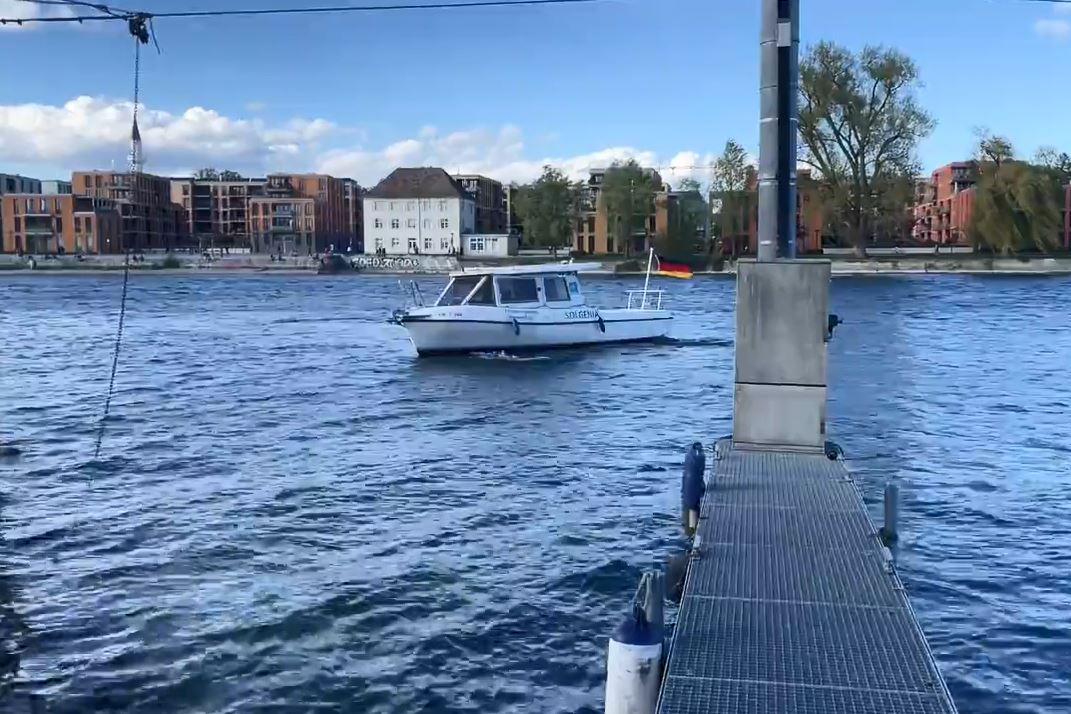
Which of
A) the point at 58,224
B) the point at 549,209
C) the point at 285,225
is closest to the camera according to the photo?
the point at 549,209

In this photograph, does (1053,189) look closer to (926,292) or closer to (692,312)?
(926,292)

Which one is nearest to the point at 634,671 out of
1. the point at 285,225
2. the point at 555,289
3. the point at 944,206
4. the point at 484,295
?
the point at 484,295

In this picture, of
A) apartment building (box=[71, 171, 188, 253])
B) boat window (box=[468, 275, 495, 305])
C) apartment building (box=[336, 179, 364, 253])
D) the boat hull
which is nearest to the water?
the boat hull

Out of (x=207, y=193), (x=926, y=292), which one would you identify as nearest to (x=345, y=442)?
(x=926, y=292)

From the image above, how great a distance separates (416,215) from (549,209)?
58.3 ft

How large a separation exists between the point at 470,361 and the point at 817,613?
24.3 metres

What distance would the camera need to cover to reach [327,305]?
64.0m

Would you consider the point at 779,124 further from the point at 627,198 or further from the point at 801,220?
the point at 627,198

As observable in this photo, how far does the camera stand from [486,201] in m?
154

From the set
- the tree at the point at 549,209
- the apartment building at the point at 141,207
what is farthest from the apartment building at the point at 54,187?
the tree at the point at 549,209

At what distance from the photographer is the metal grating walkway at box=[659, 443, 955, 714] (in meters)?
5.99

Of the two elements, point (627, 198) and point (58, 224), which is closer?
point (627, 198)

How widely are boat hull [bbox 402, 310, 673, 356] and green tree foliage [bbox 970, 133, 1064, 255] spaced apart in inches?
2510

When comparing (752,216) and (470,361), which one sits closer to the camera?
(470,361)
